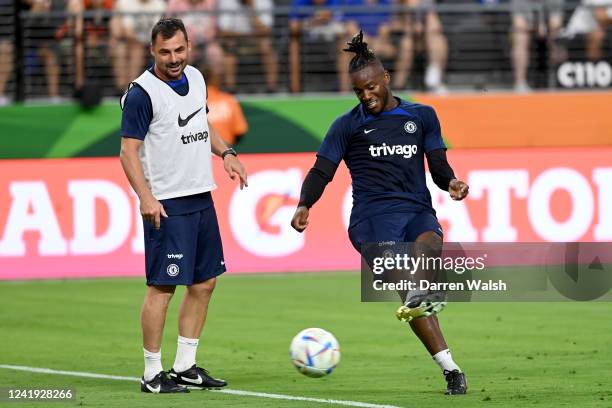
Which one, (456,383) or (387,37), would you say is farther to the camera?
(387,37)

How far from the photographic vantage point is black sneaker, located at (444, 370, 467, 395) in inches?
374

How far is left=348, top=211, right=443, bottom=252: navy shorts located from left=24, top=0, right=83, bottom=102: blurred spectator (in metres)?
10.4

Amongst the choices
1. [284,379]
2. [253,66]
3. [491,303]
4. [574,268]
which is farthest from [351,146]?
[253,66]

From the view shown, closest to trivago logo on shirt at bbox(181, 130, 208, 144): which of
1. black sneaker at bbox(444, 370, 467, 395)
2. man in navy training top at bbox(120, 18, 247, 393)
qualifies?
man in navy training top at bbox(120, 18, 247, 393)

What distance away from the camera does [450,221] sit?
18438 millimetres

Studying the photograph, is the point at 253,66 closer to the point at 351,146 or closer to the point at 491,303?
the point at 491,303

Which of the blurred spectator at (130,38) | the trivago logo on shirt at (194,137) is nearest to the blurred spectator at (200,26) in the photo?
the blurred spectator at (130,38)

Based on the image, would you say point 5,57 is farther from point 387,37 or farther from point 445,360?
point 445,360

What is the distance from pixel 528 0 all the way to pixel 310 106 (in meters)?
4.34

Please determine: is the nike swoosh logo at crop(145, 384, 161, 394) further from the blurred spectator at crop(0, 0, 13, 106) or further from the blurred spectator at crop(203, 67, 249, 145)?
the blurred spectator at crop(0, 0, 13, 106)

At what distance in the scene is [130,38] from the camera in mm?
19844

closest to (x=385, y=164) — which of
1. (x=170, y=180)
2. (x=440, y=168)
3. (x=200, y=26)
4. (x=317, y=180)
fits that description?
(x=440, y=168)

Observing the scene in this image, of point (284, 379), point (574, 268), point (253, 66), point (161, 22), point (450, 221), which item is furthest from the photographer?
point (253, 66)

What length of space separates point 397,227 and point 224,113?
29.7 feet
